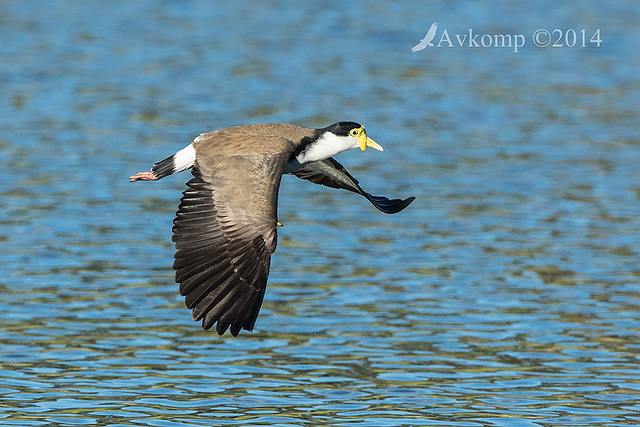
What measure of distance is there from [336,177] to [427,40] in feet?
70.7

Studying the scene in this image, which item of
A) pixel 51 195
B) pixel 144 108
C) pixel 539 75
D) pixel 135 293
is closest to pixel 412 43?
pixel 539 75

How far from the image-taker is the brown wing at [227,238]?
949 centimetres

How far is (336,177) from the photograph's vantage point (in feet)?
39.6

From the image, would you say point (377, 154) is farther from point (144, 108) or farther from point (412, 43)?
point (412, 43)

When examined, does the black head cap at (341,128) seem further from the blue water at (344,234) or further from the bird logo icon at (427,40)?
the bird logo icon at (427,40)

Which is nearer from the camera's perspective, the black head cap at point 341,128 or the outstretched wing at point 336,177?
the black head cap at point 341,128

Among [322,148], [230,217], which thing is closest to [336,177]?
[322,148]

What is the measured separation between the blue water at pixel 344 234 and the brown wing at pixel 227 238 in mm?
1809

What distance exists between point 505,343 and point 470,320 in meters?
0.76

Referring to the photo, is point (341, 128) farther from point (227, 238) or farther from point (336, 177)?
point (227, 238)

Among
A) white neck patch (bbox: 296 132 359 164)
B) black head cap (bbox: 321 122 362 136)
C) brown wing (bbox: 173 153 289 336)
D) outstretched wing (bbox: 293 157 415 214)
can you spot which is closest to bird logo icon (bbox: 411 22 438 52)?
outstretched wing (bbox: 293 157 415 214)

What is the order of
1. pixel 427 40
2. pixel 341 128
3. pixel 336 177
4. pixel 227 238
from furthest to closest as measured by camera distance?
pixel 427 40, pixel 336 177, pixel 341 128, pixel 227 238

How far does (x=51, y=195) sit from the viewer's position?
18828mm

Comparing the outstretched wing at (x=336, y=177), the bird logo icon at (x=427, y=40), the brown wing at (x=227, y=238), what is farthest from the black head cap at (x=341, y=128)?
the bird logo icon at (x=427, y=40)
